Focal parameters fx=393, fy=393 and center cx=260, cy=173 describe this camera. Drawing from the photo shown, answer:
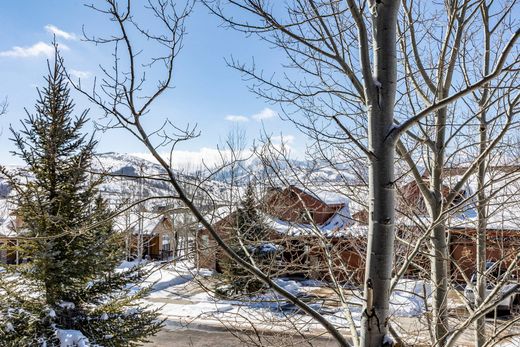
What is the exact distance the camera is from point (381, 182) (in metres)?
1.70

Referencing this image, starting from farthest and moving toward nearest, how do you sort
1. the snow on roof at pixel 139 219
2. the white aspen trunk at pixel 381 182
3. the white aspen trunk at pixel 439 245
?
the white aspen trunk at pixel 439 245 → the snow on roof at pixel 139 219 → the white aspen trunk at pixel 381 182

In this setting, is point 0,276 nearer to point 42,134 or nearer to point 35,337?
point 35,337

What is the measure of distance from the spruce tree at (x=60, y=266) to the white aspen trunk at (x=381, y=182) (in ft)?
18.1

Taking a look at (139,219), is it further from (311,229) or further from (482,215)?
(482,215)

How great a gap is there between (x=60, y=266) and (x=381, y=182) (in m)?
6.48

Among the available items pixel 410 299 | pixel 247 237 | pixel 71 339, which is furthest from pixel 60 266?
pixel 410 299

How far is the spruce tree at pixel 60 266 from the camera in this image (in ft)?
21.2

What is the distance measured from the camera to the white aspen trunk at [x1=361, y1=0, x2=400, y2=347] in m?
1.62

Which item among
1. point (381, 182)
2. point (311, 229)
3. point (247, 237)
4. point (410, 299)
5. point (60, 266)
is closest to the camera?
point (381, 182)

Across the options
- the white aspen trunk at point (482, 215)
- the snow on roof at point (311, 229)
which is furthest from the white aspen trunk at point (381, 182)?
the white aspen trunk at point (482, 215)

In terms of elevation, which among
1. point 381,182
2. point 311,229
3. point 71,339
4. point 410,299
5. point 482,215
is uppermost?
point 381,182

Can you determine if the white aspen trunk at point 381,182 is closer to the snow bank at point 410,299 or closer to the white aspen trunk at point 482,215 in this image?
the snow bank at point 410,299

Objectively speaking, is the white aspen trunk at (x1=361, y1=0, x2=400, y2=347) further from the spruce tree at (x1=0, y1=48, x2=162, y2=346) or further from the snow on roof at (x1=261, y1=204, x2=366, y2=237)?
the spruce tree at (x1=0, y1=48, x2=162, y2=346)

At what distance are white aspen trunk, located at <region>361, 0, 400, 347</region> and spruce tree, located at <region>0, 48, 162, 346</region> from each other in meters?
5.52
